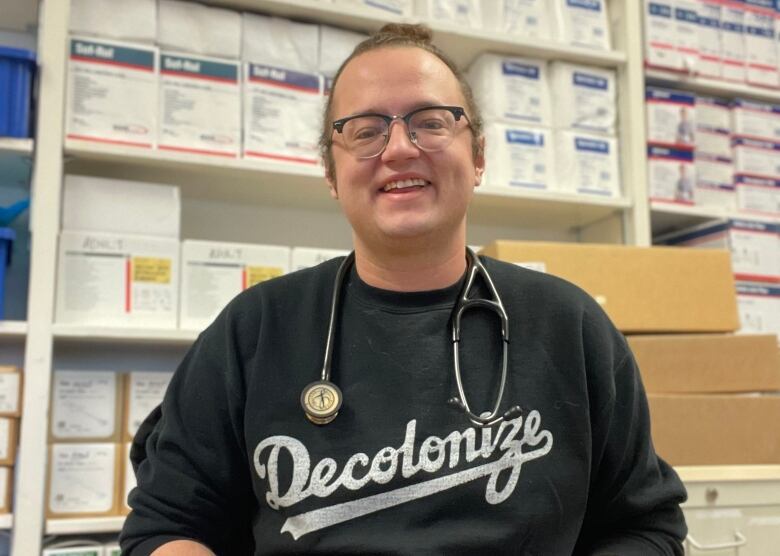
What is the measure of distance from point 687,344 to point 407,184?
904 mm

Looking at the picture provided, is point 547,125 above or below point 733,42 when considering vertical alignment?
below

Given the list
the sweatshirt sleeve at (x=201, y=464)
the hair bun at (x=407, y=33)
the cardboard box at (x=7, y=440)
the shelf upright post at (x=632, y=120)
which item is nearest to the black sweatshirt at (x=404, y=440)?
the sweatshirt sleeve at (x=201, y=464)

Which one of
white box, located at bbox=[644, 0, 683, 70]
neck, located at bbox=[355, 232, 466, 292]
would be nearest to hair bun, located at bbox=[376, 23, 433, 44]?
neck, located at bbox=[355, 232, 466, 292]

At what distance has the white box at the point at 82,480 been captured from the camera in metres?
1.42

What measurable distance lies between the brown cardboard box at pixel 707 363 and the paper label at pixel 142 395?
1.01 m

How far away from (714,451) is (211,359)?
1.05 m

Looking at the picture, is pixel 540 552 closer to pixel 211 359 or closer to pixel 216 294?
pixel 211 359

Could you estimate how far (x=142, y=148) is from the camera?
A: 5.06 ft

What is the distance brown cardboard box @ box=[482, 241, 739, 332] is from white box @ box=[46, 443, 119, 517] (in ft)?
3.01

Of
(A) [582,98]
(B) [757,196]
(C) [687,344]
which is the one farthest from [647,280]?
(B) [757,196]

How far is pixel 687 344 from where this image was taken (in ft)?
4.93

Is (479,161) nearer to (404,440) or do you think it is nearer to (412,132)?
(412,132)

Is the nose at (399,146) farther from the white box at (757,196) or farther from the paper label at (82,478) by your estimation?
the white box at (757,196)

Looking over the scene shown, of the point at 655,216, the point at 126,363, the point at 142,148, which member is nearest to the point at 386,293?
the point at 142,148
